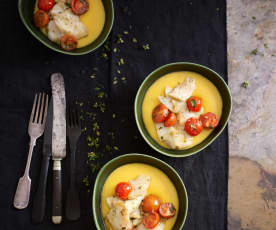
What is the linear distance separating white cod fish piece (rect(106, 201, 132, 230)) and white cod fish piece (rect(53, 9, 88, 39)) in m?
1.31

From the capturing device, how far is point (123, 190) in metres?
2.18

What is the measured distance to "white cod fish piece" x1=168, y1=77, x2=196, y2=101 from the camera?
7.55 feet

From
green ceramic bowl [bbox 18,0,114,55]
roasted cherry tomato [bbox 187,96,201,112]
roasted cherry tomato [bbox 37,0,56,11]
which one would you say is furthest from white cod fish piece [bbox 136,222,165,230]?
roasted cherry tomato [bbox 37,0,56,11]

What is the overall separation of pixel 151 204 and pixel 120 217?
23 cm

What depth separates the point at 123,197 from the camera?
2189 mm

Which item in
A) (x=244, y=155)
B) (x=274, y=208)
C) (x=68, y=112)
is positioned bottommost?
(x=274, y=208)

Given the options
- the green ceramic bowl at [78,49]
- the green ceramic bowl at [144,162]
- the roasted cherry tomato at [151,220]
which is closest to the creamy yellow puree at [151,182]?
the green ceramic bowl at [144,162]

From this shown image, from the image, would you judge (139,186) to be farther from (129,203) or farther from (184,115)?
(184,115)

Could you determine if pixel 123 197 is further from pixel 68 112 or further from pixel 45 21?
pixel 45 21

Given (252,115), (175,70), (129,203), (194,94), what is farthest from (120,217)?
(252,115)

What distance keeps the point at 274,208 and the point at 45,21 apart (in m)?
2.41

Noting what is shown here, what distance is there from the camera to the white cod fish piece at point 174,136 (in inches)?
90.5

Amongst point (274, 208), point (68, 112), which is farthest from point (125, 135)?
A: point (274, 208)

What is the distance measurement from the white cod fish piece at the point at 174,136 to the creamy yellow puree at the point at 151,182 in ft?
0.75
